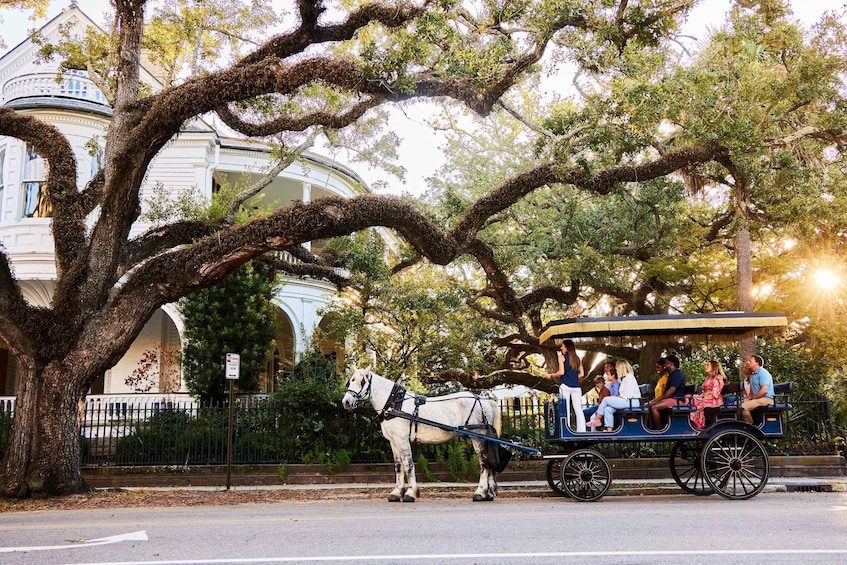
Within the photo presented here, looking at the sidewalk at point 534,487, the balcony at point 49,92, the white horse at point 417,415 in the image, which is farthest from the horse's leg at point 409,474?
the balcony at point 49,92

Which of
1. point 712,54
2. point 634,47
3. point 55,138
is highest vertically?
point 712,54

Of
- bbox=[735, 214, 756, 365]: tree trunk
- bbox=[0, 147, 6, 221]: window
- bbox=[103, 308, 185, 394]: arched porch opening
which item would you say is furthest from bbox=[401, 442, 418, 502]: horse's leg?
bbox=[0, 147, 6, 221]: window

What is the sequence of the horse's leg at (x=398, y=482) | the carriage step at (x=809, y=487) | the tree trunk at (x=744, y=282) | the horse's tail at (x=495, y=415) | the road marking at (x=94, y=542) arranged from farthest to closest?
the tree trunk at (x=744, y=282) < the carriage step at (x=809, y=487) < the horse's tail at (x=495, y=415) < the horse's leg at (x=398, y=482) < the road marking at (x=94, y=542)

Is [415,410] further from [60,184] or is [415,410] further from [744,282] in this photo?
[744,282]

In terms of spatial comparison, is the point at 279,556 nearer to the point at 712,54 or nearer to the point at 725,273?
the point at 712,54

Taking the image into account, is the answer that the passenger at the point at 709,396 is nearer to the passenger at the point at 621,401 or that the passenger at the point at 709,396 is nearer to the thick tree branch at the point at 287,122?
the passenger at the point at 621,401

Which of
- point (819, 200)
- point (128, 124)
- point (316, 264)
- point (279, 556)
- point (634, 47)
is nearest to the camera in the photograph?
point (279, 556)

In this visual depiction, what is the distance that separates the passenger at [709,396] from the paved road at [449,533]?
1.29 m

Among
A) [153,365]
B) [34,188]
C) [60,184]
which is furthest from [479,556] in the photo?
[34,188]

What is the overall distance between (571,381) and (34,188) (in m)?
18.3

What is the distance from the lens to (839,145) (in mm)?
17344

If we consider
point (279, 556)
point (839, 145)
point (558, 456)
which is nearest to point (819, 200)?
point (839, 145)

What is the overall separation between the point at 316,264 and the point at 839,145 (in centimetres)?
1310

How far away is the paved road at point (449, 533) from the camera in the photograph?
23.4 feet
